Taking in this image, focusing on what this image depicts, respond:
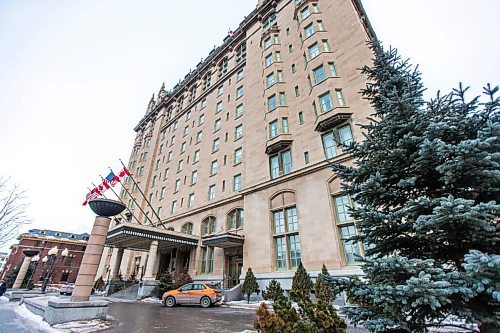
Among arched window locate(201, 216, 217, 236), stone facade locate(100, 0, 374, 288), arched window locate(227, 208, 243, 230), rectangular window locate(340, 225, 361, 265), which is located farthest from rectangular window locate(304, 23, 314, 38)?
arched window locate(201, 216, 217, 236)

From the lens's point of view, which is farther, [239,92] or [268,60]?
[239,92]

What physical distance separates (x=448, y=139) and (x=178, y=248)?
26.7 metres

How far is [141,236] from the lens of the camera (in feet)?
66.1

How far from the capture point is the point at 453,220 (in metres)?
3.64

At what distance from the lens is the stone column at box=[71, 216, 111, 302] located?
947 cm

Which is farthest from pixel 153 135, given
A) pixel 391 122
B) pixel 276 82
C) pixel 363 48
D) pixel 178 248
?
pixel 391 122

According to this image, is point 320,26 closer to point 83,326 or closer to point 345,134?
point 345,134

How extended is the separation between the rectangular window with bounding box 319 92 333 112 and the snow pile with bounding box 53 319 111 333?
17204 millimetres

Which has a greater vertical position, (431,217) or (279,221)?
(279,221)

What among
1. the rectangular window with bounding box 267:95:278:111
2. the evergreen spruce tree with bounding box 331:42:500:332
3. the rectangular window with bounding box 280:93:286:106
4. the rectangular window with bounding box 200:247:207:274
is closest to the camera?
the evergreen spruce tree with bounding box 331:42:500:332

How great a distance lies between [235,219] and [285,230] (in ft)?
20.0

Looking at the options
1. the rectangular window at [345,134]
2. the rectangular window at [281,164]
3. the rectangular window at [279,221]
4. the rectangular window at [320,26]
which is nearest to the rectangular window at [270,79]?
the rectangular window at [320,26]

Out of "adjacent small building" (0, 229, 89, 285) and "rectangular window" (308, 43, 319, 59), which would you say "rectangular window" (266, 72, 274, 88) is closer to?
"rectangular window" (308, 43, 319, 59)

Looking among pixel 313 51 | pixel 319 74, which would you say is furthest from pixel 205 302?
pixel 313 51
